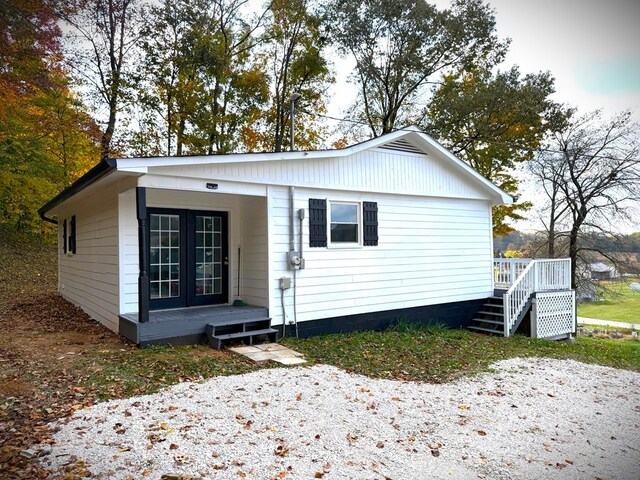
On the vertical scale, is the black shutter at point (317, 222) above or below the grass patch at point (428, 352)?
above

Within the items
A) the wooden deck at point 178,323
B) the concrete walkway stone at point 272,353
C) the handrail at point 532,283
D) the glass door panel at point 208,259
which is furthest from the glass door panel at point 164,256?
the handrail at point 532,283

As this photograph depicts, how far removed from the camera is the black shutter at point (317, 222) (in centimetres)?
807

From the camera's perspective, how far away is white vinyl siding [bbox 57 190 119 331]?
7.43m

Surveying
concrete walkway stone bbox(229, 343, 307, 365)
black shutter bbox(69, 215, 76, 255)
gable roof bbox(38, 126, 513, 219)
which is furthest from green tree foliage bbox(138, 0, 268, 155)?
concrete walkway stone bbox(229, 343, 307, 365)

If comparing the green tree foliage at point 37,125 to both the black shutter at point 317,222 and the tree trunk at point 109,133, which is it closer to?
the tree trunk at point 109,133

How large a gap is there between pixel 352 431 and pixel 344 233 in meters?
5.01

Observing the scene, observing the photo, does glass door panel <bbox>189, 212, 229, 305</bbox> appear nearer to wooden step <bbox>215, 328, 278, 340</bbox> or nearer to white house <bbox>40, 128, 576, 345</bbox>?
white house <bbox>40, 128, 576, 345</bbox>

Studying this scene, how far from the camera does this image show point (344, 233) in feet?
28.1

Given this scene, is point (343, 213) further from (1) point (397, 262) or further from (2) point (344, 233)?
(1) point (397, 262)

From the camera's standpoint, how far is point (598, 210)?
52.2 ft

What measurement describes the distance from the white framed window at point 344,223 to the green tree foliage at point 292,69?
10996 mm

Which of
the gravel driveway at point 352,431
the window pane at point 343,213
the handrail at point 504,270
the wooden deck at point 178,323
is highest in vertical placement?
the window pane at point 343,213

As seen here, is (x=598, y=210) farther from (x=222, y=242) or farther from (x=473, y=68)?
(x=222, y=242)

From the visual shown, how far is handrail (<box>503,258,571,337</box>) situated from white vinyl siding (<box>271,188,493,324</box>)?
0.80 m
